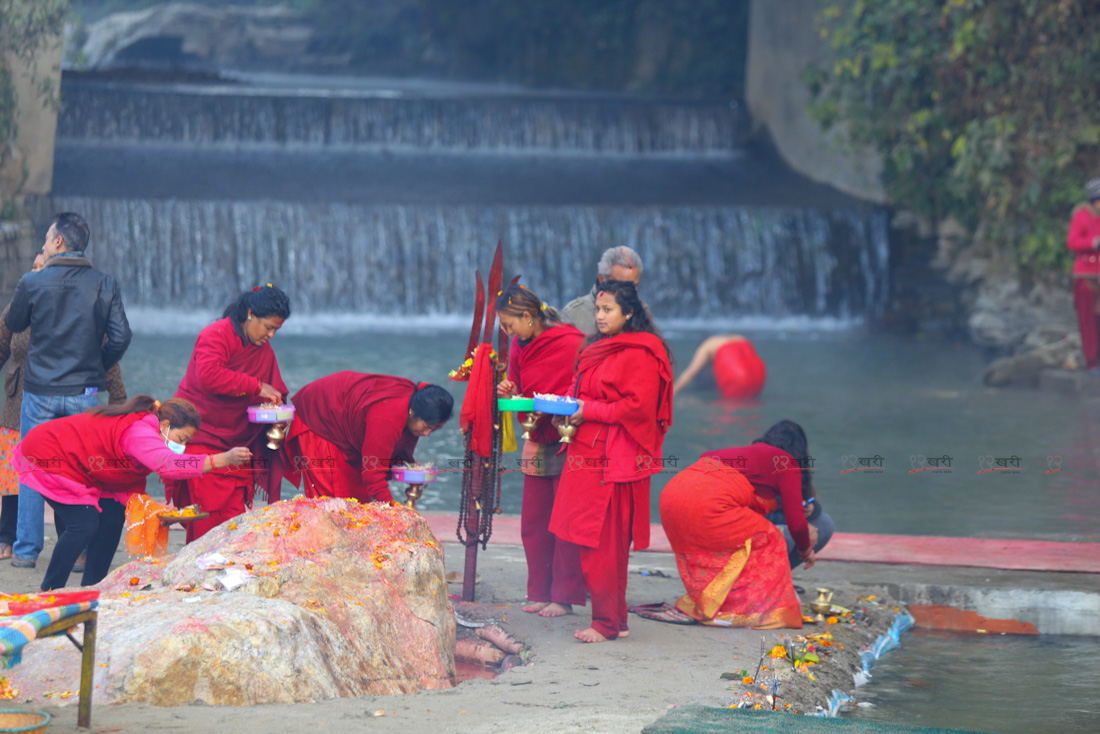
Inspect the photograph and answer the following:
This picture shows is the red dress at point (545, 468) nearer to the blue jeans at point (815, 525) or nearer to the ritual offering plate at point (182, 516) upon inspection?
the blue jeans at point (815, 525)

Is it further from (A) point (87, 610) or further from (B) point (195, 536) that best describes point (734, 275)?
(A) point (87, 610)

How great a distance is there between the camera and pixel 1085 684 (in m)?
4.38

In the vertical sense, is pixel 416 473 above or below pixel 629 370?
below

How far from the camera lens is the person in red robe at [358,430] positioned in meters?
4.71

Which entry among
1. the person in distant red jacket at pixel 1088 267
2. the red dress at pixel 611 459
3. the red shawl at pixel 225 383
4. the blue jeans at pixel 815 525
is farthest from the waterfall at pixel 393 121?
the red dress at pixel 611 459

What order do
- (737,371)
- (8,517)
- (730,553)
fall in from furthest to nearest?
(737,371), (8,517), (730,553)

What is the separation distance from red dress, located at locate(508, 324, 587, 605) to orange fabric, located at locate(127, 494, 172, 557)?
1.36m

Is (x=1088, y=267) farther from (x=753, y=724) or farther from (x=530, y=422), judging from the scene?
(x=753, y=724)

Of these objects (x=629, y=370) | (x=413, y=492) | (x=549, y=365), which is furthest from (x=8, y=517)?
(x=629, y=370)

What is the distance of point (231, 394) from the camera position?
191 inches

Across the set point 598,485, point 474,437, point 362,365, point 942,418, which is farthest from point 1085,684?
point 362,365

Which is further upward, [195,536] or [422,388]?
[422,388]

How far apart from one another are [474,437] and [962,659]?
203 cm

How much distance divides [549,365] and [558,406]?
1.37ft
